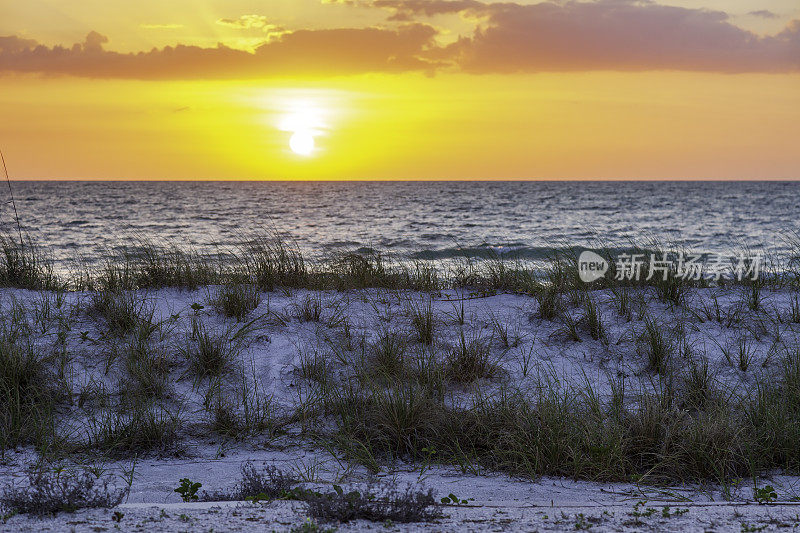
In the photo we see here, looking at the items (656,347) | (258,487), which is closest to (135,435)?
(258,487)

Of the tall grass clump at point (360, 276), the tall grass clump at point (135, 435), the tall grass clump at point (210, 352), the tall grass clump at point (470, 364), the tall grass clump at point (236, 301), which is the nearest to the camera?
the tall grass clump at point (135, 435)

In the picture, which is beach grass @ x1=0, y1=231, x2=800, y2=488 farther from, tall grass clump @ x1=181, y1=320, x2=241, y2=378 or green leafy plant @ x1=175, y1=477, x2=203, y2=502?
green leafy plant @ x1=175, y1=477, x2=203, y2=502

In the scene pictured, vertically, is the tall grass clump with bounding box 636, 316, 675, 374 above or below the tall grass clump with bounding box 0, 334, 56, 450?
above

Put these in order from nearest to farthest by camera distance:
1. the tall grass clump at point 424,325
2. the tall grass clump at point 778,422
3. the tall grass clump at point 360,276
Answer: the tall grass clump at point 778,422 < the tall grass clump at point 424,325 < the tall grass clump at point 360,276

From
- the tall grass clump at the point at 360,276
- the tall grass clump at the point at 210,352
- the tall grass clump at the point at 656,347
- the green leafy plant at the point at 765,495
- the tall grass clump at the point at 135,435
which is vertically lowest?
the tall grass clump at the point at 135,435

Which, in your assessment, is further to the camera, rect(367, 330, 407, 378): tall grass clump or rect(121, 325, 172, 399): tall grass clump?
rect(367, 330, 407, 378): tall grass clump

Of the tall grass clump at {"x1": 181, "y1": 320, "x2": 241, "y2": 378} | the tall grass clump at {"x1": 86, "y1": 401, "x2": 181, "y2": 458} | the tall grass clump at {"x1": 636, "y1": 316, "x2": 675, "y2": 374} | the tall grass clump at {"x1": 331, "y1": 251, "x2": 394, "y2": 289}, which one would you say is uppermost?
the tall grass clump at {"x1": 331, "y1": 251, "x2": 394, "y2": 289}

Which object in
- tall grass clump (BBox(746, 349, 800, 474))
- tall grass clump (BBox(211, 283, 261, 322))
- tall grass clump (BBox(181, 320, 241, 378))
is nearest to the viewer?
tall grass clump (BBox(746, 349, 800, 474))

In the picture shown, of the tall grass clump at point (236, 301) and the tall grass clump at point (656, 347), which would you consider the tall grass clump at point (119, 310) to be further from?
the tall grass clump at point (656, 347)

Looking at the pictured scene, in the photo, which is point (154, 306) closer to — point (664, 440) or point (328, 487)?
point (328, 487)

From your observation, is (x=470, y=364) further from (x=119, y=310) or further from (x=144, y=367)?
(x=119, y=310)

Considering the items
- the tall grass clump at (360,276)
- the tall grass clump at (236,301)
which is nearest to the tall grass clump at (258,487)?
the tall grass clump at (236,301)

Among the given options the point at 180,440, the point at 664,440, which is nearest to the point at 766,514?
the point at 664,440

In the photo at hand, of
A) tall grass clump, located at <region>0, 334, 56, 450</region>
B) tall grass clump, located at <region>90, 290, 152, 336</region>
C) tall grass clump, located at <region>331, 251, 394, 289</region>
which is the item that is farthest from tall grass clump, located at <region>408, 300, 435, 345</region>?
tall grass clump, located at <region>0, 334, 56, 450</region>
